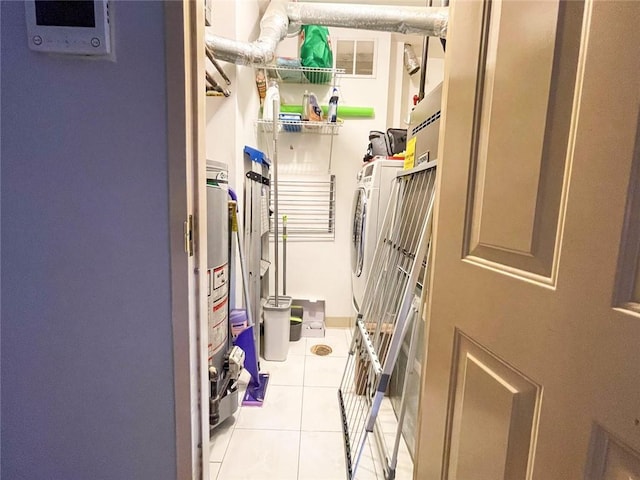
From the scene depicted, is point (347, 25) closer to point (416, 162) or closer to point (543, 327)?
point (416, 162)

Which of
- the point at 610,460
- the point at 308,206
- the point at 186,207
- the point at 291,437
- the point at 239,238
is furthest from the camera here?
the point at 308,206

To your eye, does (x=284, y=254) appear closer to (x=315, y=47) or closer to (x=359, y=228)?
(x=359, y=228)

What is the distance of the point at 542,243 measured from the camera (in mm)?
512

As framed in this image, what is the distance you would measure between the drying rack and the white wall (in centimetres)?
90

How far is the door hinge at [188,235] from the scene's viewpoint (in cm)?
66

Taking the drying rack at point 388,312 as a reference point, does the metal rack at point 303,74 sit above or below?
above

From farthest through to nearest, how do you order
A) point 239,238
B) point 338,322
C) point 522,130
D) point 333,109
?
point 338,322 → point 333,109 → point 239,238 → point 522,130

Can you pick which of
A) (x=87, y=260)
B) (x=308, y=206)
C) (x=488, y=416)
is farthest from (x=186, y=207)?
(x=308, y=206)

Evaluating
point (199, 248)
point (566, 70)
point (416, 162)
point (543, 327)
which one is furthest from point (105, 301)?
point (416, 162)

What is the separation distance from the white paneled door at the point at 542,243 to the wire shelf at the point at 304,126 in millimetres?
1935

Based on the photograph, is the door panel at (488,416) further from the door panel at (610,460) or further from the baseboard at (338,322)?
the baseboard at (338,322)

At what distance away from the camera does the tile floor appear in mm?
1397

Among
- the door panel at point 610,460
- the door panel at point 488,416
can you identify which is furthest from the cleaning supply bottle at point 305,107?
the door panel at point 610,460

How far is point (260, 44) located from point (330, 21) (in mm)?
496
